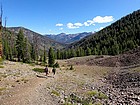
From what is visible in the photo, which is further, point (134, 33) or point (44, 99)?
point (134, 33)

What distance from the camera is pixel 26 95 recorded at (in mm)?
23719

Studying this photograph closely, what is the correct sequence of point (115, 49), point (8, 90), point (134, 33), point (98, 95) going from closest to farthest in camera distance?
point (8, 90), point (98, 95), point (115, 49), point (134, 33)

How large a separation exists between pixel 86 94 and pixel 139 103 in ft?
26.9

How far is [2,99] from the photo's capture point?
72.5 ft

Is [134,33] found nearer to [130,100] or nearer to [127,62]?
[127,62]

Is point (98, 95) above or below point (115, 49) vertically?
below

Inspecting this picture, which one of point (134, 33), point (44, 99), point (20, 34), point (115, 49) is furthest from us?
point (134, 33)

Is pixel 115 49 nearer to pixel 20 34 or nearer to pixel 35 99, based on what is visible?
pixel 20 34

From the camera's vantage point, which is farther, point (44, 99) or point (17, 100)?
point (44, 99)

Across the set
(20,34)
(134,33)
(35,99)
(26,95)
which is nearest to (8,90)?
(26,95)

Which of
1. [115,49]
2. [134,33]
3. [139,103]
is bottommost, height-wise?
[139,103]

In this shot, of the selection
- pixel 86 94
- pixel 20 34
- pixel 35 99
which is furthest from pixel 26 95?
pixel 20 34

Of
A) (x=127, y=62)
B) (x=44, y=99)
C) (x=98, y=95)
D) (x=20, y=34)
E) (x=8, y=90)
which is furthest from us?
Answer: (x=20, y=34)

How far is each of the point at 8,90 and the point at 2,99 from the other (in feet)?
13.1
